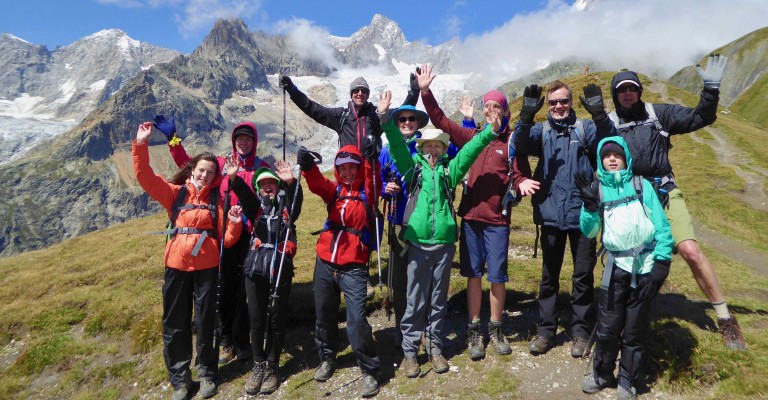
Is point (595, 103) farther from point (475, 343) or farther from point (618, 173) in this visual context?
point (475, 343)

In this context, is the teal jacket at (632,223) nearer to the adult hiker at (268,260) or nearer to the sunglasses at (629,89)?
the sunglasses at (629,89)

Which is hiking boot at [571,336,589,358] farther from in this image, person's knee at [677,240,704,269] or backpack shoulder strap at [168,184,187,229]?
backpack shoulder strap at [168,184,187,229]

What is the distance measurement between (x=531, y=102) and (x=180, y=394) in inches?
377

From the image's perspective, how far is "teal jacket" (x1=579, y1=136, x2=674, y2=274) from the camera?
672cm

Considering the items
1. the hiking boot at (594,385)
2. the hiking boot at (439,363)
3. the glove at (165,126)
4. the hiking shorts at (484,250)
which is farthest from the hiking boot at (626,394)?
the glove at (165,126)

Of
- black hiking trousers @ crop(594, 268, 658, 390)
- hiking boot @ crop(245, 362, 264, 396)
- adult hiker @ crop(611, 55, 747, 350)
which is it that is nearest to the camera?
black hiking trousers @ crop(594, 268, 658, 390)

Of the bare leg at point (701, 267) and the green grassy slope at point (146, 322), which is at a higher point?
the bare leg at point (701, 267)

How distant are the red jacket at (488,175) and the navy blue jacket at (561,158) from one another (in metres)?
0.37

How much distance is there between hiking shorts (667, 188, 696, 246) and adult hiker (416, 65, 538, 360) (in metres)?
2.61

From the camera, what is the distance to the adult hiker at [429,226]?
805cm

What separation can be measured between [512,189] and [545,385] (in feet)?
12.7

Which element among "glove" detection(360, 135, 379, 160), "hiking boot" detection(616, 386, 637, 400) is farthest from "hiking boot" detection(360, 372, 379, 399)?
"glove" detection(360, 135, 379, 160)

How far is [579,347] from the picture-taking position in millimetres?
8383

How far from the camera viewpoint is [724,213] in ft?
74.3
